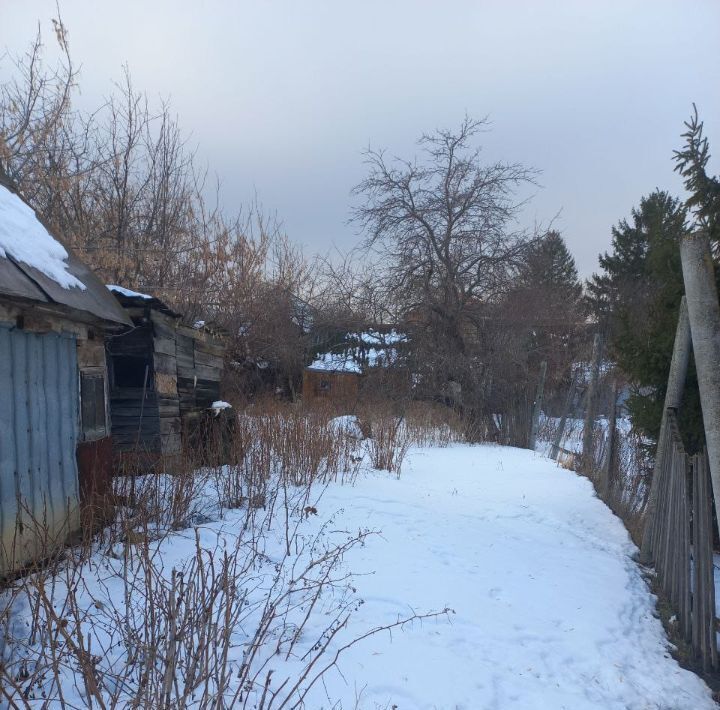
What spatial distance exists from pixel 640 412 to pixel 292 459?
4042 mm

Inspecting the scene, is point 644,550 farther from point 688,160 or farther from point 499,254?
point 499,254

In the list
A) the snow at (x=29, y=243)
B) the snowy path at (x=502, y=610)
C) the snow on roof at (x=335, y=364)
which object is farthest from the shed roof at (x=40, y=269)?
the snow on roof at (x=335, y=364)

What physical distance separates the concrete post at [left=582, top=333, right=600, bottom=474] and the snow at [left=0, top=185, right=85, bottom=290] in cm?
719

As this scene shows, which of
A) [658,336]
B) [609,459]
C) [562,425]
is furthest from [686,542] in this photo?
[562,425]

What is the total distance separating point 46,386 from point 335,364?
14.5 metres

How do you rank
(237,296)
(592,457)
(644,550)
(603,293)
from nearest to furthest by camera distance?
(644,550) < (592,457) < (237,296) < (603,293)

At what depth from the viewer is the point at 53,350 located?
402 cm

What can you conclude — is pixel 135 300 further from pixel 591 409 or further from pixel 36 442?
pixel 591 409

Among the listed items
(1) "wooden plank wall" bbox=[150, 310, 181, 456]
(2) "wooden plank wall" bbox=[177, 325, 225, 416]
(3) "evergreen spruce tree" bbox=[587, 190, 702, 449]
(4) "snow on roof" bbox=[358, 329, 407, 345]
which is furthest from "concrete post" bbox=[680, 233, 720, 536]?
(4) "snow on roof" bbox=[358, 329, 407, 345]

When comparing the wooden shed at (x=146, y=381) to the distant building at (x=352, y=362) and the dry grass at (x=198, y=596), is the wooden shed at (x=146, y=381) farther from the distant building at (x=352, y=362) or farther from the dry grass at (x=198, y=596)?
the distant building at (x=352, y=362)

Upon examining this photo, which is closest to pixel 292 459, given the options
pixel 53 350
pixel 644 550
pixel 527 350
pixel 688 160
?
pixel 53 350

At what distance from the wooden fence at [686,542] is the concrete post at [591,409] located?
4013 mm

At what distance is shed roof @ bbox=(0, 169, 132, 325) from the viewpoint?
3.38m

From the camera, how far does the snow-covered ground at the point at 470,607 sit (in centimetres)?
286
